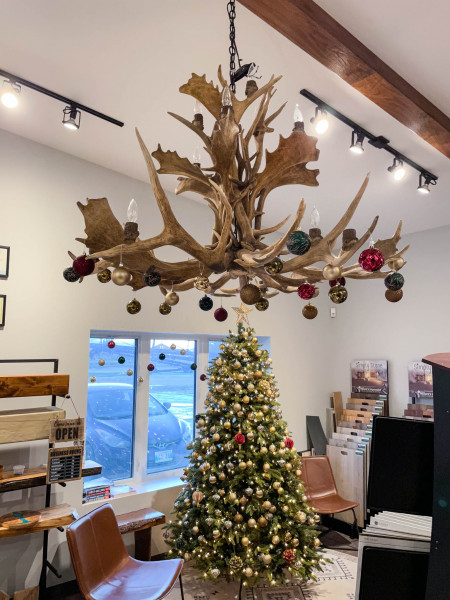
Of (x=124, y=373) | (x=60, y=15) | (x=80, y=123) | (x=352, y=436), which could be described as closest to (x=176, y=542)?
(x=124, y=373)

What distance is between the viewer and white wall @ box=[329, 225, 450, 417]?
14.6ft

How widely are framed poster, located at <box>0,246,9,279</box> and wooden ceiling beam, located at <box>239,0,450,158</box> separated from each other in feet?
7.32

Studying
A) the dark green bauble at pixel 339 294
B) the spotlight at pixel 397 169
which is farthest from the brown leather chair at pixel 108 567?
the spotlight at pixel 397 169

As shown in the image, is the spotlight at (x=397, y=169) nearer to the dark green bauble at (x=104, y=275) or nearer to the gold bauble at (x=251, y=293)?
the gold bauble at (x=251, y=293)

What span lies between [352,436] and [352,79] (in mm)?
3540

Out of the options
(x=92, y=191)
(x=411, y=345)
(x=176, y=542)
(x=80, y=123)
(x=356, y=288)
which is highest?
(x=80, y=123)

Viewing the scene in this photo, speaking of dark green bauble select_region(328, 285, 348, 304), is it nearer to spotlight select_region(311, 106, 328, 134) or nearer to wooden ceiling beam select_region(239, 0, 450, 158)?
wooden ceiling beam select_region(239, 0, 450, 158)

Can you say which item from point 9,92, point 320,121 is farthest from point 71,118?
point 320,121

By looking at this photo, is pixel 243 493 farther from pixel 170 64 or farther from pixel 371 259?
pixel 170 64

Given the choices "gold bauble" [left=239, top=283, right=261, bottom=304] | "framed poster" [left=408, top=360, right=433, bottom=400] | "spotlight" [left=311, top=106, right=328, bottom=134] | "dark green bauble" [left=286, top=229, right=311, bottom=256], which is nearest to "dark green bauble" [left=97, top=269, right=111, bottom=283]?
"gold bauble" [left=239, top=283, right=261, bottom=304]

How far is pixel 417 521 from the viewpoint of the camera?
977 millimetres

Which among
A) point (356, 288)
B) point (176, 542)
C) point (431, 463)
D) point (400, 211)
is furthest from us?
point (356, 288)

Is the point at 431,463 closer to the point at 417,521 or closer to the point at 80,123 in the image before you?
the point at 417,521

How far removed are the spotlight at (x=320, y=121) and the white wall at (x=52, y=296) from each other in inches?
53.5
